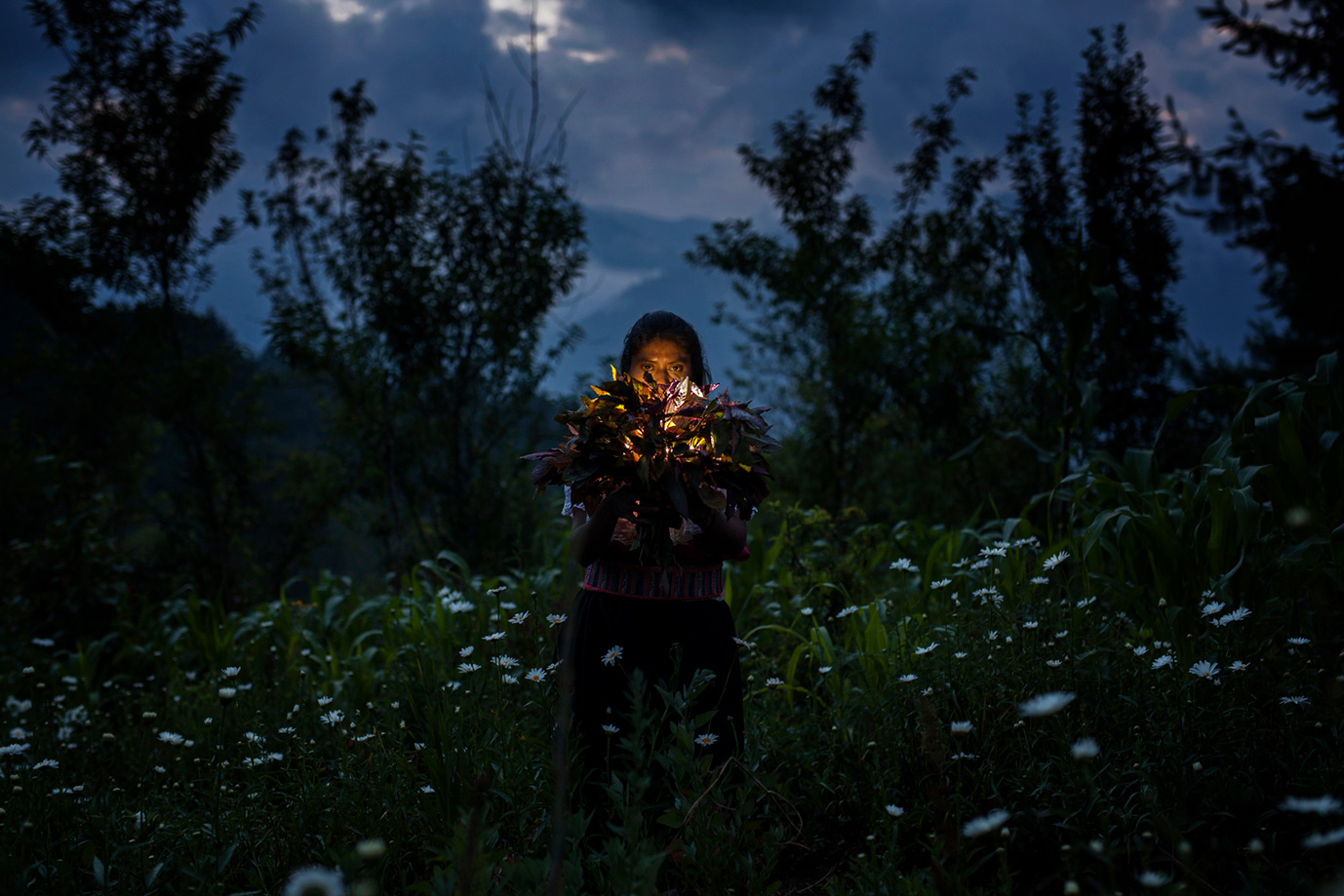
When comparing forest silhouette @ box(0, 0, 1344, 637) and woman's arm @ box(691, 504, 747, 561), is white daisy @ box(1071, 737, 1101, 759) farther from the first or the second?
forest silhouette @ box(0, 0, 1344, 637)

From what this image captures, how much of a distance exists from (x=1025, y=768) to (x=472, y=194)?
23.5 feet

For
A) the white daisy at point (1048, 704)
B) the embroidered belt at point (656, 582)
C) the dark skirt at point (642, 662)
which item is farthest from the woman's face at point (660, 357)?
the white daisy at point (1048, 704)

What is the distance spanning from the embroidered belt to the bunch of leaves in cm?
31

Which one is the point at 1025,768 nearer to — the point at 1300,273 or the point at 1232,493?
the point at 1232,493

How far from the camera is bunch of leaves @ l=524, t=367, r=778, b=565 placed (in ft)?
5.85

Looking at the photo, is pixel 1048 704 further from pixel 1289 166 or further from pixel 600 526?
pixel 1289 166

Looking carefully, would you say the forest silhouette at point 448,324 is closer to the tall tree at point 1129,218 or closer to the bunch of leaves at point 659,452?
the tall tree at point 1129,218

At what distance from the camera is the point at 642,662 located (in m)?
2.17

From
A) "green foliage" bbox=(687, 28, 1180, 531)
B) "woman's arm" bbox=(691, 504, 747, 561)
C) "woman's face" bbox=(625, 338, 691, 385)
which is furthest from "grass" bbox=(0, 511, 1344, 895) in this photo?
"green foliage" bbox=(687, 28, 1180, 531)

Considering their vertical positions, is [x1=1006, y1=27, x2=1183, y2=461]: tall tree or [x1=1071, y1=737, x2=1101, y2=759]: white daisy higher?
[x1=1006, y1=27, x2=1183, y2=461]: tall tree

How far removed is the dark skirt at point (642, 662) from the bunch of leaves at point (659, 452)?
368 millimetres

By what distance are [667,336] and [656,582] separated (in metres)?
0.76

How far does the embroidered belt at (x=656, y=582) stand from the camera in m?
2.20

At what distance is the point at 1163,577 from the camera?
2.73m
